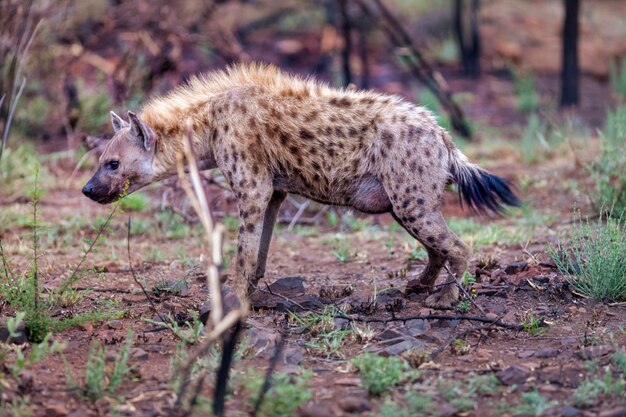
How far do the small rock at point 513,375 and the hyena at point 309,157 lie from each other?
0.92m

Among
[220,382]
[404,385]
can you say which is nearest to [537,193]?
[404,385]

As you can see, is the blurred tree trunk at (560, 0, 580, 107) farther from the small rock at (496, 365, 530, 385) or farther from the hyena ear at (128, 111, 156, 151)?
the small rock at (496, 365, 530, 385)

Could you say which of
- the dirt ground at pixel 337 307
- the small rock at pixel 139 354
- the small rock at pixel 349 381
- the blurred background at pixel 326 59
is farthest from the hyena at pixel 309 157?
the small rock at pixel 349 381

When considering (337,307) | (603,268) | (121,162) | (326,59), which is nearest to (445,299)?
(337,307)

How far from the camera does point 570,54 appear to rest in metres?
10.4

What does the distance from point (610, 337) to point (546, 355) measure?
33 cm

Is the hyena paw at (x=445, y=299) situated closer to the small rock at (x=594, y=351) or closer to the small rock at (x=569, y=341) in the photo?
the small rock at (x=569, y=341)

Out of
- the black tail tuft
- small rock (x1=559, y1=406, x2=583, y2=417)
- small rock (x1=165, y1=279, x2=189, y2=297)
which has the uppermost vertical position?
the black tail tuft

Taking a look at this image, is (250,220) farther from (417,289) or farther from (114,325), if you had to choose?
(417,289)

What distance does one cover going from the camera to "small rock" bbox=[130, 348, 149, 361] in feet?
12.8

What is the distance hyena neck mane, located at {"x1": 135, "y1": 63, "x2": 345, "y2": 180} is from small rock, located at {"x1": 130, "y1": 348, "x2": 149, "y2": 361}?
53.3 inches

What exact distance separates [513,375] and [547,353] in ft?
1.20

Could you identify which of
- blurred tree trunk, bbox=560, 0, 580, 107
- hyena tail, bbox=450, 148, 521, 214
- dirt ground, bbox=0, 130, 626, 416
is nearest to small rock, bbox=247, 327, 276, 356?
dirt ground, bbox=0, 130, 626, 416

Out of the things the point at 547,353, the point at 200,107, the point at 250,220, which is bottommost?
the point at 547,353
